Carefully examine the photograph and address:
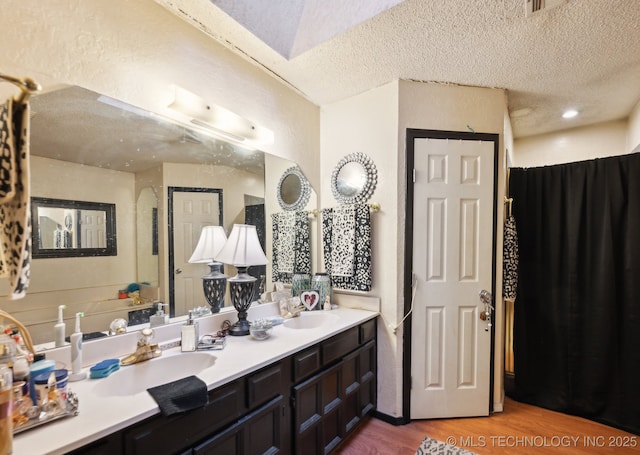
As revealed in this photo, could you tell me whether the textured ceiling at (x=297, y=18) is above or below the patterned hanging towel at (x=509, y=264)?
above

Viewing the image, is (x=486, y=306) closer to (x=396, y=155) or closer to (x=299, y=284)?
(x=396, y=155)

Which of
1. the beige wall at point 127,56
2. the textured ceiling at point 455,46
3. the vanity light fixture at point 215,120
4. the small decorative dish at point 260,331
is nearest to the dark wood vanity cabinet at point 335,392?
the small decorative dish at point 260,331

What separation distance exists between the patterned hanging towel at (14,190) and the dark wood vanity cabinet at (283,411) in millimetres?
548

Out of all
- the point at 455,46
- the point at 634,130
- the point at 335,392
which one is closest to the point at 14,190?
the point at 335,392

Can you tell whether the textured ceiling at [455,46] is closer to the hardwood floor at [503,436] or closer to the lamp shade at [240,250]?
the lamp shade at [240,250]

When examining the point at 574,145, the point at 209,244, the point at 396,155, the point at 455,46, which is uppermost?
the point at 455,46

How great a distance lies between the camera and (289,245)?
7.85 feet

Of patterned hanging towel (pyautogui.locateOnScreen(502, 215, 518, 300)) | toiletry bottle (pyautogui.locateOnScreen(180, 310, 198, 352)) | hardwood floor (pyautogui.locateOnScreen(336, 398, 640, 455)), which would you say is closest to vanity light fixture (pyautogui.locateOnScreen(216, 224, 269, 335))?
toiletry bottle (pyautogui.locateOnScreen(180, 310, 198, 352))

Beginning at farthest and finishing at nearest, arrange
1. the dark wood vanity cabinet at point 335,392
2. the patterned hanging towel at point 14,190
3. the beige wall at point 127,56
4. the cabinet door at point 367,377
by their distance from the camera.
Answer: the cabinet door at point 367,377 < the dark wood vanity cabinet at point 335,392 < the beige wall at point 127,56 < the patterned hanging towel at point 14,190

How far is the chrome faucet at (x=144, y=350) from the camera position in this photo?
1308 mm

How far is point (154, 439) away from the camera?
978mm

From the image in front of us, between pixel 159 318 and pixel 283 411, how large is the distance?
2.58ft

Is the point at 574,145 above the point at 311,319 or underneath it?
above

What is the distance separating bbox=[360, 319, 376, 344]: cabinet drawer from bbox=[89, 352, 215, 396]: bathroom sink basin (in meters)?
1.08
